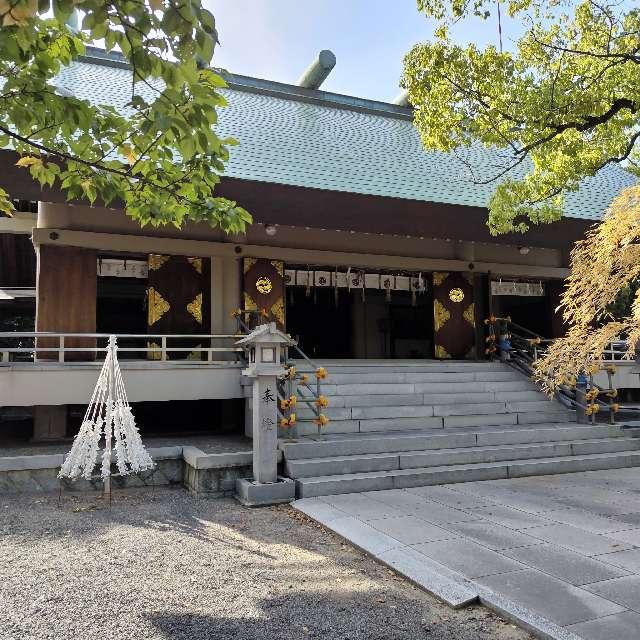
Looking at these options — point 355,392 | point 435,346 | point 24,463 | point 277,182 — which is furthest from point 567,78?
point 24,463

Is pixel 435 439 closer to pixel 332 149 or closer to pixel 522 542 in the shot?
pixel 522 542

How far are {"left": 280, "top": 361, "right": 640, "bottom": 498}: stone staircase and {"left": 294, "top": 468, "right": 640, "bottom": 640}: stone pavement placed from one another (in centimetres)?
30

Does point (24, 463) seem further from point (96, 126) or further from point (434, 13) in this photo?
point (434, 13)

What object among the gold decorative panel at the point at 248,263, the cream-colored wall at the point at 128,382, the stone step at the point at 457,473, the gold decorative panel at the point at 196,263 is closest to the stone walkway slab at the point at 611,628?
the stone step at the point at 457,473

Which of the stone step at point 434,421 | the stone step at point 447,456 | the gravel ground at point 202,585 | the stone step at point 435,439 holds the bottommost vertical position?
the gravel ground at point 202,585

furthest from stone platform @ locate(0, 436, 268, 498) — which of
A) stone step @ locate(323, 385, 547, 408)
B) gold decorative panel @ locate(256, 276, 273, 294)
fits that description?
gold decorative panel @ locate(256, 276, 273, 294)

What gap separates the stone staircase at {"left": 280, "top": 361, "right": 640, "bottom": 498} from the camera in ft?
25.1

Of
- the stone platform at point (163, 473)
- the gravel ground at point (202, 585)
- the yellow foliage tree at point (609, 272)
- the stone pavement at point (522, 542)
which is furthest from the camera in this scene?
the stone platform at point (163, 473)

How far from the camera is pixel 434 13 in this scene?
8.59 meters

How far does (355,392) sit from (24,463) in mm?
5474

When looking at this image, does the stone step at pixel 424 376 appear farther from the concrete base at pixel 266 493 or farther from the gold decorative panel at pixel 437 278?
the concrete base at pixel 266 493

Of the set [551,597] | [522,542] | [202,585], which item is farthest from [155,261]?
[551,597]

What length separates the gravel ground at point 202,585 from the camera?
3.69m

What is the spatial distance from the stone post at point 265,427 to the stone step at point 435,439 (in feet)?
2.03
